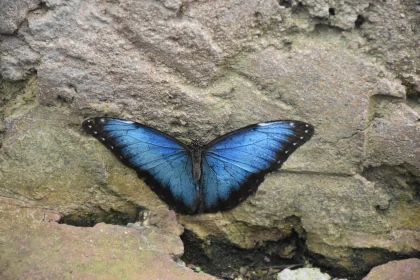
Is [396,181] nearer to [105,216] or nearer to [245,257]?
[245,257]

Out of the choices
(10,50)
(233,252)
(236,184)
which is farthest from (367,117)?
(10,50)

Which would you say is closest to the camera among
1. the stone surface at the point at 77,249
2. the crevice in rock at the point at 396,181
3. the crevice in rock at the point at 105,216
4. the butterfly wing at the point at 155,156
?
the stone surface at the point at 77,249

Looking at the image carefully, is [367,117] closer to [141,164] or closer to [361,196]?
[361,196]

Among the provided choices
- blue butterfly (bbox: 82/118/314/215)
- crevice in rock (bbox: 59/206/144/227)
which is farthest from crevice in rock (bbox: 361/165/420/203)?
crevice in rock (bbox: 59/206/144/227)

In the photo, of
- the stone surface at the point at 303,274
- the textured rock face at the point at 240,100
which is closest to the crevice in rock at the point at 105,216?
the textured rock face at the point at 240,100

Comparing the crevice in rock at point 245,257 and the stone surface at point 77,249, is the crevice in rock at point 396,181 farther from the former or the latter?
the stone surface at point 77,249

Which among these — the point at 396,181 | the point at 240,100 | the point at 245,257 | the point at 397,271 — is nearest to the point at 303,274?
the point at 245,257

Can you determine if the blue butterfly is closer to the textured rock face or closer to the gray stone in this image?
the textured rock face
